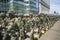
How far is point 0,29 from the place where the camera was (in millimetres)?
3131

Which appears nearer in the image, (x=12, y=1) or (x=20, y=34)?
(x=20, y=34)

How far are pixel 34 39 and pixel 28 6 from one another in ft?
124

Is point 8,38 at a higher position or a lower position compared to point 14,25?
lower

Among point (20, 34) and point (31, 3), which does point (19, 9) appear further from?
point (20, 34)

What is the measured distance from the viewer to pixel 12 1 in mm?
37688

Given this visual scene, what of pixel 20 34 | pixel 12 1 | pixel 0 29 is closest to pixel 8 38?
pixel 20 34

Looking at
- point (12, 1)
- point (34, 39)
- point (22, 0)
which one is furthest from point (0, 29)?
point (22, 0)

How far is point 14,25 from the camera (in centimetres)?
259

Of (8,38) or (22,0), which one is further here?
(22,0)

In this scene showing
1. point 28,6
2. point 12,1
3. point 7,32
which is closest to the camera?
point 7,32

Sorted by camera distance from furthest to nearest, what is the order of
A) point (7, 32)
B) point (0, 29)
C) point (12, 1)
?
point (12, 1) → point (0, 29) → point (7, 32)

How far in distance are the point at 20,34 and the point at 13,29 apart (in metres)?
0.14

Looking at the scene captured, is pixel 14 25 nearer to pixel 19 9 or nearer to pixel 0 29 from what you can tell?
pixel 0 29

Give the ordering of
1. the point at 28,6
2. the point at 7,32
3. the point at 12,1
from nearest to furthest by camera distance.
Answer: the point at 7,32 < the point at 12,1 < the point at 28,6
